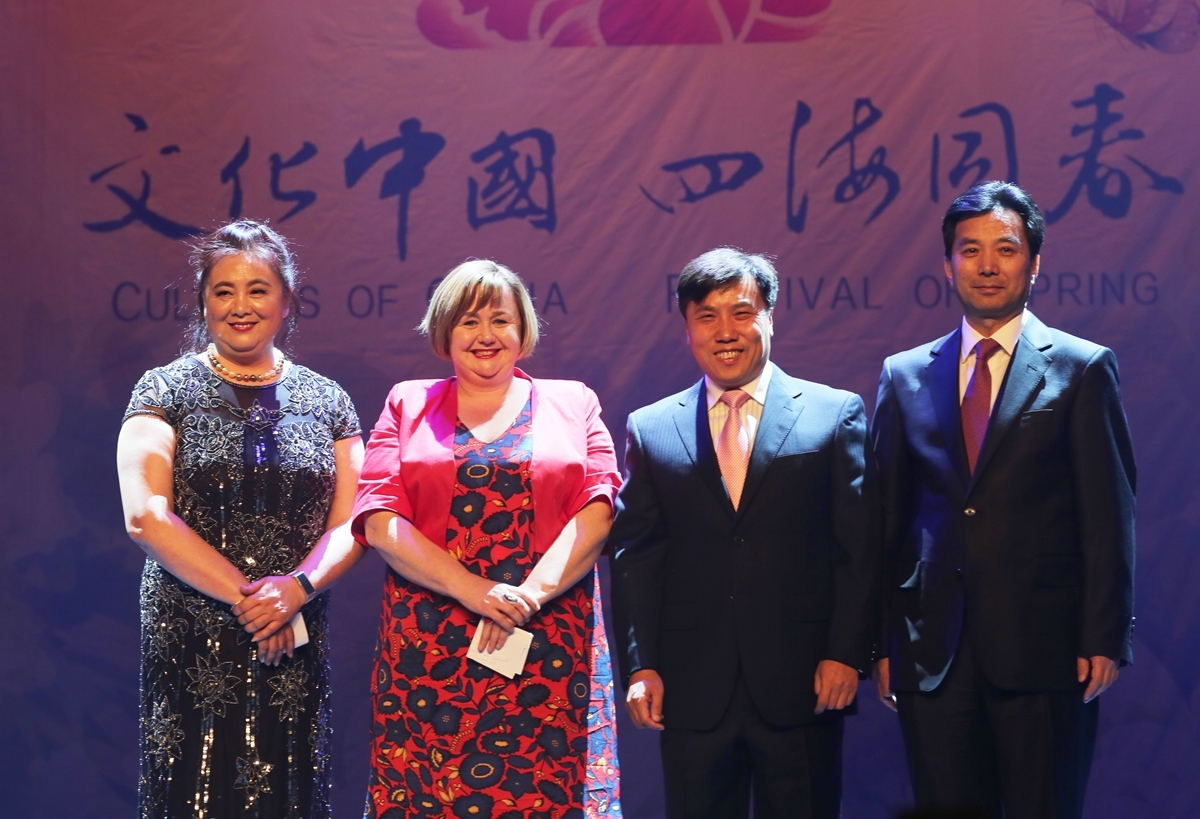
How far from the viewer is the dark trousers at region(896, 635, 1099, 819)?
2586mm

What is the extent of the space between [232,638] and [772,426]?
4.09 feet

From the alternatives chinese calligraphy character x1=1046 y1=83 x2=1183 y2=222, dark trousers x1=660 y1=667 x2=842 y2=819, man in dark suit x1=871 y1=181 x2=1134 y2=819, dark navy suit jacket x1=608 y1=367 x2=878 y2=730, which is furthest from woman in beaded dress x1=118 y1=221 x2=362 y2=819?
chinese calligraphy character x1=1046 y1=83 x2=1183 y2=222

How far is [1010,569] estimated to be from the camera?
2.62 m

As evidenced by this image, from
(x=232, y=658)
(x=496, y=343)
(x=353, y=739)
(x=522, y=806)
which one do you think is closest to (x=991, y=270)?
(x=496, y=343)

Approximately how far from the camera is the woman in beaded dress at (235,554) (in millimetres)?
2857

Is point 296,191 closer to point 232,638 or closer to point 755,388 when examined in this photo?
point 232,638

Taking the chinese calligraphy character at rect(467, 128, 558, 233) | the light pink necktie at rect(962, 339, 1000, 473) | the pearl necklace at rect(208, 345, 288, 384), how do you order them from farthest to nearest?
1. the chinese calligraphy character at rect(467, 128, 558, 233)
2. the pearl necklace at rect(208, 345, 288, 384)
3. the light pink necktie at rect(962, 339, 1000, 473)

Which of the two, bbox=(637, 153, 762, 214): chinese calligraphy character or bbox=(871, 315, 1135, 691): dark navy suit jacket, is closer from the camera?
bbox=(871, 315, 1135, 691): dark navy suit jacket

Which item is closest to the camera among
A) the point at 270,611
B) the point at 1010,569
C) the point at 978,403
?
the point at 1010,569

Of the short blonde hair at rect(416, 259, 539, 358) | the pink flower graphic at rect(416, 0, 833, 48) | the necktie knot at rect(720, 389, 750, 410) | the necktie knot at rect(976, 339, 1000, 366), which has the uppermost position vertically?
the pink flower graphic at rect(416, 0, 833, 48)

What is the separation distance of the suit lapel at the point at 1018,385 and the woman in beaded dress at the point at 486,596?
31.4 inches

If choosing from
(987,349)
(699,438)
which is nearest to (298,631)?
(699,438)

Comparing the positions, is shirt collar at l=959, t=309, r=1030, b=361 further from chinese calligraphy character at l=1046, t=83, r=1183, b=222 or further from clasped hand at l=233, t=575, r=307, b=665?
clasped hand at l=233, t=575, r=307, b=665

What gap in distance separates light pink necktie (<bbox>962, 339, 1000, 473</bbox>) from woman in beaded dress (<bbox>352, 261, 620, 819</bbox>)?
2.47 feet
